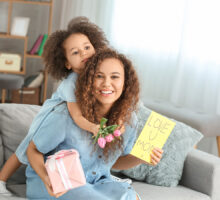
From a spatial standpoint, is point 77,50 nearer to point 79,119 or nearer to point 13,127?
point 79,119

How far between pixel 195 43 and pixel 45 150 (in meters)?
2.45

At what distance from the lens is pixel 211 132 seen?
2.81m

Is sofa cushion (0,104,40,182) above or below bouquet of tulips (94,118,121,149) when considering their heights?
below

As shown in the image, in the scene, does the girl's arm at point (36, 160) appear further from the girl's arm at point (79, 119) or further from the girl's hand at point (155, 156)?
the girl's hand at point (155, 156)

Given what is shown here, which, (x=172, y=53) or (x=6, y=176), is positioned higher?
(x=172, y=53)

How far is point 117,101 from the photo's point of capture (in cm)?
153

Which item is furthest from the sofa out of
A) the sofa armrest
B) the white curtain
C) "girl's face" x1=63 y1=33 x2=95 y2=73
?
the white curtain

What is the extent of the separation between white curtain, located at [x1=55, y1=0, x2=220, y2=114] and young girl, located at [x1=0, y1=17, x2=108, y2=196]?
73.4 inches

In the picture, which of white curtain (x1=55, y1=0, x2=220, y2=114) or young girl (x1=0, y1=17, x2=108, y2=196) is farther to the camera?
white curtain (x1=55, y1=0, x2=220, y2=114)

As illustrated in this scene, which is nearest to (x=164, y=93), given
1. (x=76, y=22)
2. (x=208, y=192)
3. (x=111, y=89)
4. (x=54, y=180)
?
(x=208, y=192)

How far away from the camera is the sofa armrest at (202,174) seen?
194 centimetres

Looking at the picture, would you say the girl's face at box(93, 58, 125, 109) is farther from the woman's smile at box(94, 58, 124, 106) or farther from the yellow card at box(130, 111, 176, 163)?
the yellow card at box(130, 111, 176, 163)

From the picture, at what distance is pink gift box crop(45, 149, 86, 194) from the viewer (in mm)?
1207

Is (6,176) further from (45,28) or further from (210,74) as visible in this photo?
(45,28)
